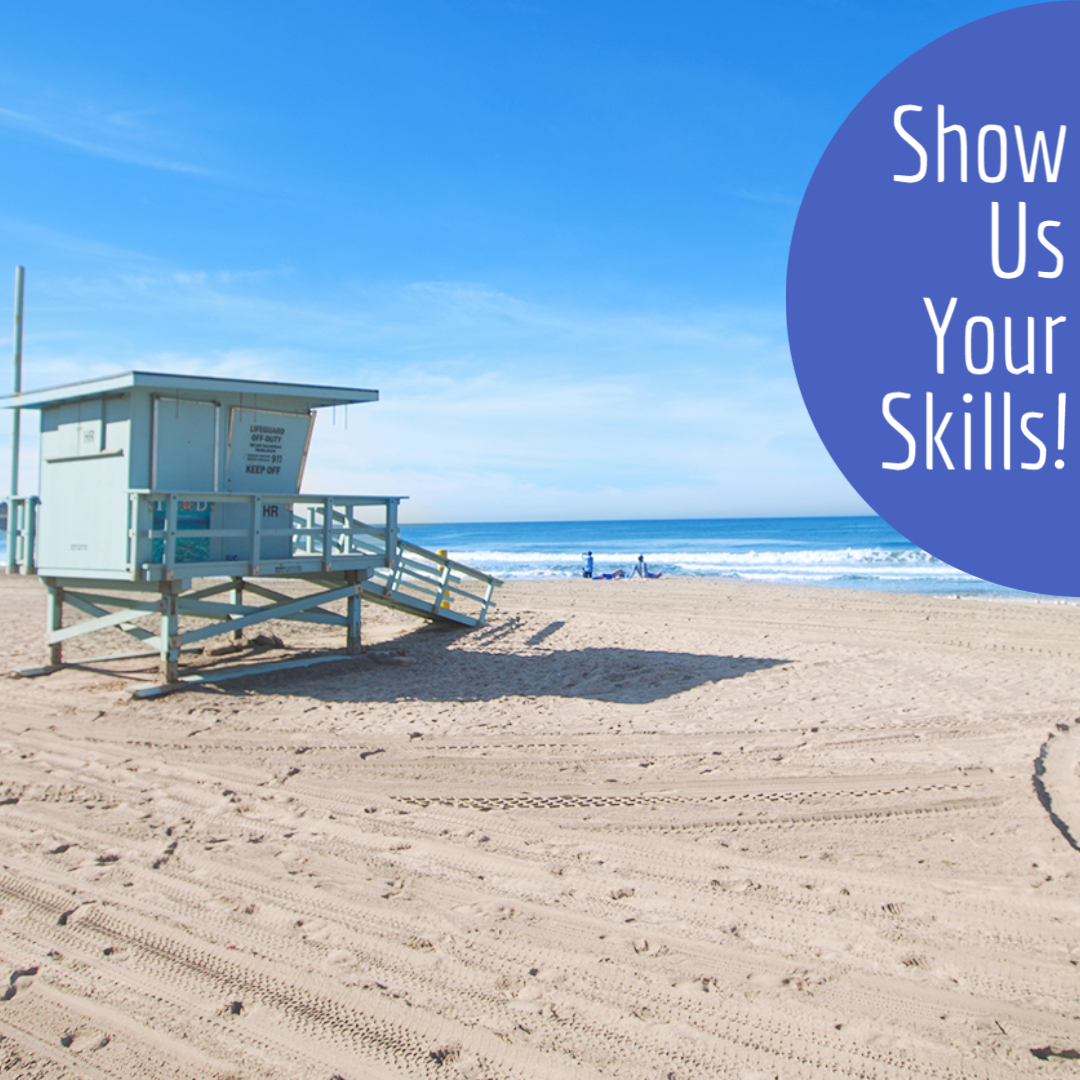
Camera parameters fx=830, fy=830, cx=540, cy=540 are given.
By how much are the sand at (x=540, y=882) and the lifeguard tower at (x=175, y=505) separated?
1426mm

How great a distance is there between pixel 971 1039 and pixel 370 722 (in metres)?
6.78

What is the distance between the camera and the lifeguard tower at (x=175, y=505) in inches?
402

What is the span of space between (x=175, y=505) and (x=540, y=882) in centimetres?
706

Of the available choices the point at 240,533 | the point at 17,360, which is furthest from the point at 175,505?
the point at 17,360

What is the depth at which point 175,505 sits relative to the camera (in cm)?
995

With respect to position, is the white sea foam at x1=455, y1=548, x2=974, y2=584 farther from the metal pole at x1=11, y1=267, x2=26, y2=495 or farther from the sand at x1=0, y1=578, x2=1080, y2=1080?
the metal pole at x1=11, y1=267, x2=26, y2=495

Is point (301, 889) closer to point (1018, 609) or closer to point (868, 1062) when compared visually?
point (868, 1062)

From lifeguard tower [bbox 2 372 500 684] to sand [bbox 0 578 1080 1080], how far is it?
4.68ft

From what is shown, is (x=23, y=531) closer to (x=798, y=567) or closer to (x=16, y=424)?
(x=16, y=424)

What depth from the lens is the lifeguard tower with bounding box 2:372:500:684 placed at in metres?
10.2

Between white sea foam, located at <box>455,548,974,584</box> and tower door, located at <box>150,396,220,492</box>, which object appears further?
white sea foam, located at <box>455,548,974,584</box>

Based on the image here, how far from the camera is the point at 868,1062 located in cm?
331

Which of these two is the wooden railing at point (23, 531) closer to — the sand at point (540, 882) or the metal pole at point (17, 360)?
the metal pole at point (17, 360)

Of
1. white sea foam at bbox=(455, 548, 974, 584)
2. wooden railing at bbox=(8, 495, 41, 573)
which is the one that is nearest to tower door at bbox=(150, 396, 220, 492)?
wooden railing at bbox=(8, 495, 41, 573)
